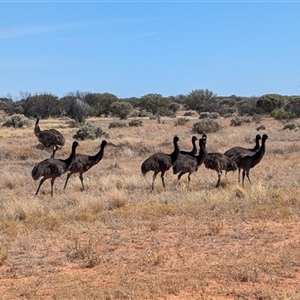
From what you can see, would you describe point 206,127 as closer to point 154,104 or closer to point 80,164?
point 80,164

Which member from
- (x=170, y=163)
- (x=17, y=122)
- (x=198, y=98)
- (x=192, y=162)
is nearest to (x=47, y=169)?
(x=170, y=163)

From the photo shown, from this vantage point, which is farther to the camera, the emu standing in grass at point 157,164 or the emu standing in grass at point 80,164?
the emu standing in grass at point 80,164

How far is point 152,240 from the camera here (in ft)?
33.2

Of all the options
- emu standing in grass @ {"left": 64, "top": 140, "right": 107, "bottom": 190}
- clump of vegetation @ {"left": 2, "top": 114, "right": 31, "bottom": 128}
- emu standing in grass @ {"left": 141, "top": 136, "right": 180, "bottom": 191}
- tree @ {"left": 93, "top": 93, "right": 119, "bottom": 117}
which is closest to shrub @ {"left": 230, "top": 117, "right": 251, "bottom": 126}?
clump of vegetation @ {"left": 2, "top": 114, "right": 31, "bottom": 128}

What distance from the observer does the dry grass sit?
24.0ft

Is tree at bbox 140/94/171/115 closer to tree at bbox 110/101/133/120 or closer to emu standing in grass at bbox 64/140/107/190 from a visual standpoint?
tree at bbox 110/101/133/120

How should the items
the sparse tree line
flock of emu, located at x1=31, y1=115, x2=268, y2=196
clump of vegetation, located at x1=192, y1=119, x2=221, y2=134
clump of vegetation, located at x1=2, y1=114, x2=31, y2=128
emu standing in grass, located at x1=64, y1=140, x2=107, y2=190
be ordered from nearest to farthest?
flock of emu, located at x1=31, y1=115, x2=268, y2=196, emu standing in grass, located at x1=64, y1=140, x2=107, y2=190, clump of vegetation, located at x1=192, y1=119, x2=221, y2=134, clump of vegetation, located at x1=2, y1=114, x2=31, y2=128, the sparse tree line

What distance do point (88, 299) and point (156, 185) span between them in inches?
382

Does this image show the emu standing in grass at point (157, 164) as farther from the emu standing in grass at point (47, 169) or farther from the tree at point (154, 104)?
the tree at point (154, 104)

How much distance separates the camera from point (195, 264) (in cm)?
844

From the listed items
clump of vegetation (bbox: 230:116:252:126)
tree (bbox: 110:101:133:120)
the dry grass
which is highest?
tree (bbox: 110:101:133:120)

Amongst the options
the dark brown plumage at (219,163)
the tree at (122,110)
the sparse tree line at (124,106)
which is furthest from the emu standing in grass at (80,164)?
the tree at (122,110)

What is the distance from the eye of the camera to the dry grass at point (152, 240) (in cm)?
731

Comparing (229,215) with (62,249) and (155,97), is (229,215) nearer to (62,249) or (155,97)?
(62,249)
